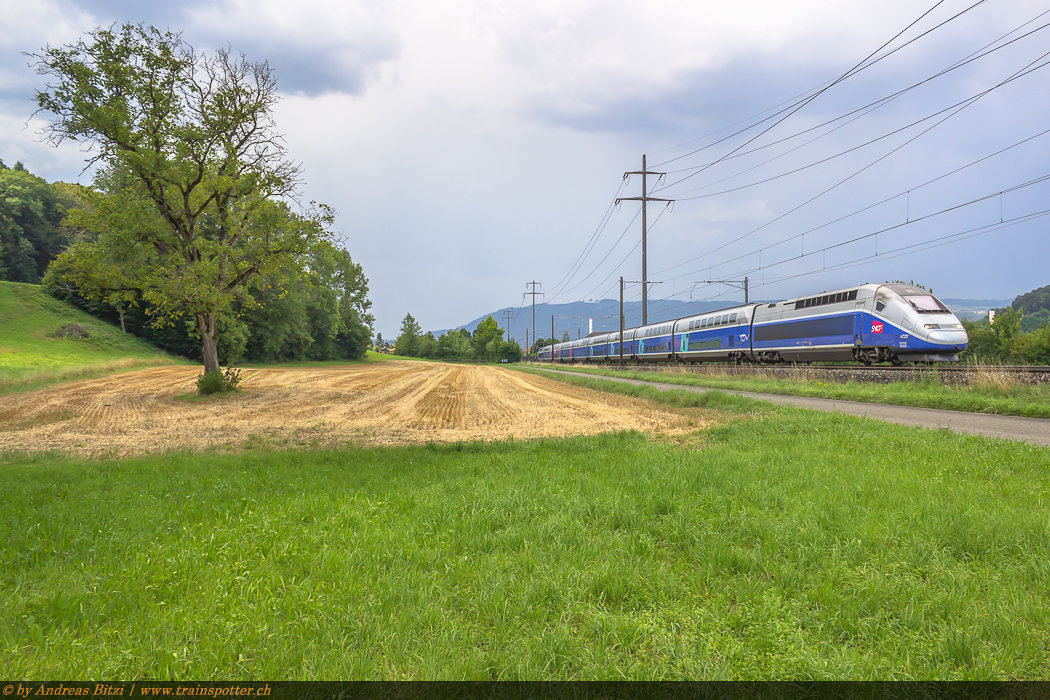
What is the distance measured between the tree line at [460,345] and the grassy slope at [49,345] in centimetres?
6712

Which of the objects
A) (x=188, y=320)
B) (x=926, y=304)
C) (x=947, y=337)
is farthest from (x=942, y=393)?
(x=188, y=320)

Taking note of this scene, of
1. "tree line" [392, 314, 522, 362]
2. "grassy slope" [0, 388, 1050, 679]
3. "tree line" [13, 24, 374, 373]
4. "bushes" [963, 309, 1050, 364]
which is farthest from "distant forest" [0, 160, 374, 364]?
"bushes" [963, 309, 1050, 364]

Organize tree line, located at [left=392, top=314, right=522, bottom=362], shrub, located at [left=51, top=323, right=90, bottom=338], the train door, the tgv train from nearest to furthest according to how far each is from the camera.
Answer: the tgv train → the train door → shrub, located at [left=51, top=323, right=90, bottom=338] → tree line, located at [left=392, top=314, right=522, bottom=362]

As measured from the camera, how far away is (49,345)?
36.4 m

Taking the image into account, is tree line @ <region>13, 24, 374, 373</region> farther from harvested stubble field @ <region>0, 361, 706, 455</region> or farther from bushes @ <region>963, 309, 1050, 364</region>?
bushes @ <region>963, 309, 1050, 364</region>

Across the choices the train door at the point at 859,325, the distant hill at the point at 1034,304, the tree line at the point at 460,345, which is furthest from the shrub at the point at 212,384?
the distant hill at the point at 1034,304

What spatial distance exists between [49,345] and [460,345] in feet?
298

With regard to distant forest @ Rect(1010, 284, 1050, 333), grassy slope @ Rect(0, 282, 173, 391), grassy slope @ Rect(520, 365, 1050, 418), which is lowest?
grassy slope @ Rect(520, 365, 1050, 418)

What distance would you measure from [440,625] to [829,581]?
2737 millimetres

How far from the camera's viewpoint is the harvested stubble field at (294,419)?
1009 cm

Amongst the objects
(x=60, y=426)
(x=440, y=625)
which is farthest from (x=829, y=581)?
(x=60, y=426)

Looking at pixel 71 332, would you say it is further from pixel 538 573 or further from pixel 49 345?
pixel 538 573

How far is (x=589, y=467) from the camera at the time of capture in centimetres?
698

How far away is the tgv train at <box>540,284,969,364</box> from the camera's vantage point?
21.8 metres
